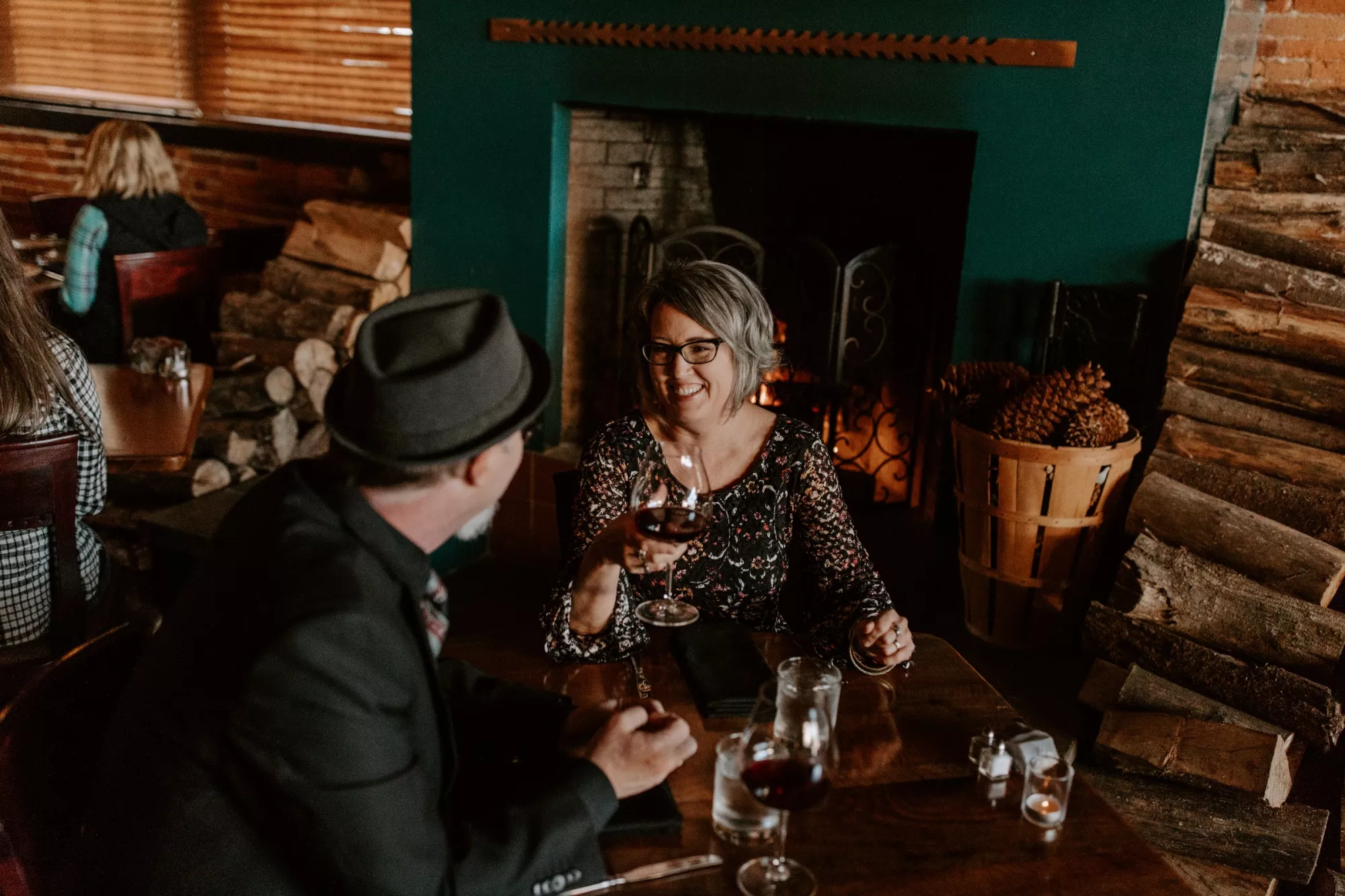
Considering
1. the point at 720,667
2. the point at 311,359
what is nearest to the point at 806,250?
the point at 311,359

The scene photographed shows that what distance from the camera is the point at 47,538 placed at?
109 inches

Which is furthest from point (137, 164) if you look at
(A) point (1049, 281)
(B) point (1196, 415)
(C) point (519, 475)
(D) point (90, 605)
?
(B) point (1196, 415)

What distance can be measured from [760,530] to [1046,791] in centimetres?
107

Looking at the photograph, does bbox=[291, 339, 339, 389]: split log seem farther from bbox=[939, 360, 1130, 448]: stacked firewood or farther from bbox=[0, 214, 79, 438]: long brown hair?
bbox=[939, 360, 1130, 448]: stacked firewood

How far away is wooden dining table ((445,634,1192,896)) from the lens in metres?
1.52

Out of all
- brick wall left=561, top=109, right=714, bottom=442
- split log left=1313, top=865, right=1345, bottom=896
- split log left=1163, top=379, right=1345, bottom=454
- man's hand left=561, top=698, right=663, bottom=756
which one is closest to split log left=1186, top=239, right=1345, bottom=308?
split log left=1163, top=379, right=1345, bottom=454

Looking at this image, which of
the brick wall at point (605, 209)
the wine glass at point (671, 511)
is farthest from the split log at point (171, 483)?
the wine glass at point (671, 511)

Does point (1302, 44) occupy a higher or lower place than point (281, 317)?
higher

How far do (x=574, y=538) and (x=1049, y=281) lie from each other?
1.99 meters

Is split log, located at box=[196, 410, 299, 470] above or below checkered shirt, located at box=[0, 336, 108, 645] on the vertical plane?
below

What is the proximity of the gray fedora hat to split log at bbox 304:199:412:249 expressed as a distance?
3.32m

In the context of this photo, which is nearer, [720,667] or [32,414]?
[720,667]

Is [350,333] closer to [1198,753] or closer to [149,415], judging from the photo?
[149,415]

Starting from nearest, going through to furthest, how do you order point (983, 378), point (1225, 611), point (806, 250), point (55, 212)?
point (1225, 611)
point (983, 378)
point (806, 250)
point (55, 212)
